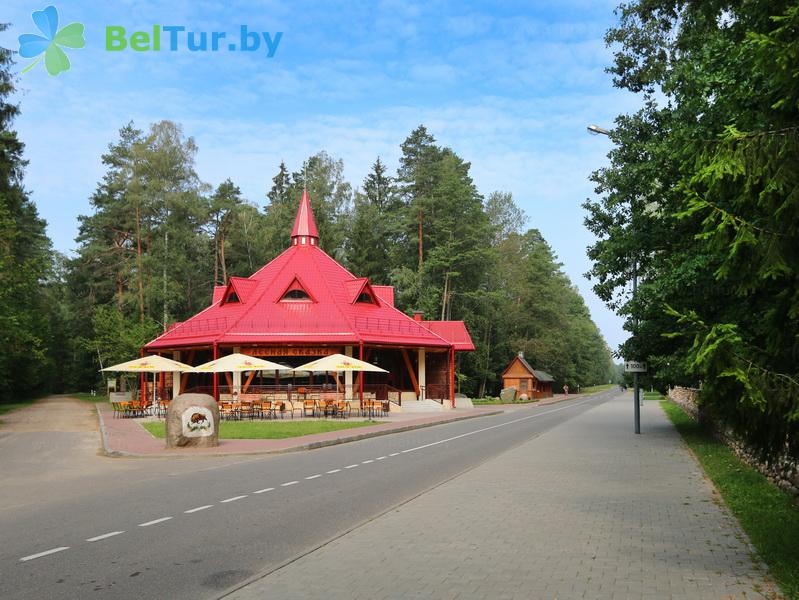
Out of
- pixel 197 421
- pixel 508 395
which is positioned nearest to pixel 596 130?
pixel 197 421

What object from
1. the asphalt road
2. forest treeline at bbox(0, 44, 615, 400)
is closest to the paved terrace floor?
the asphalt road

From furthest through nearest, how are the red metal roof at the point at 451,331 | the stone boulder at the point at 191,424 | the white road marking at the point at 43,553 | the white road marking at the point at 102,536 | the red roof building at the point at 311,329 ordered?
1. the red metal roof at the point at 451,331
2. the red roof building at the point at 311,329
3. the stone boulder at the point at 191,424
4. the white road marking at the point at 102,536
5. the white road marking at the point at 43,553

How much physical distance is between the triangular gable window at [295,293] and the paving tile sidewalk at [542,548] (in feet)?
93.0

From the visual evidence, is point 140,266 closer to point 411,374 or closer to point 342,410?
point 411,374

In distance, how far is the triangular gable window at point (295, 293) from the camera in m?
40.2

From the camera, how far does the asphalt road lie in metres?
6.54

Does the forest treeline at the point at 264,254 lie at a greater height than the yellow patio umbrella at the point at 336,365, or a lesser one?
greater

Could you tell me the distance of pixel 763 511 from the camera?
9297 millimetres

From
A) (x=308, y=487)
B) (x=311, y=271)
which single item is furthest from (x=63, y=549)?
(x=311, y=271)

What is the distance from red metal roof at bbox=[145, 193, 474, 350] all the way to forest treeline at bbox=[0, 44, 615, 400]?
13.9 m

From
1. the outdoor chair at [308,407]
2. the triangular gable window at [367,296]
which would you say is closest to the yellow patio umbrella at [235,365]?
the outdoor chair at [308,407]

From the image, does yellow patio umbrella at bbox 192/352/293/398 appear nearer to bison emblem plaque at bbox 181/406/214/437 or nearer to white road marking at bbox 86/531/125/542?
bison emblem plaque at bbox 181/406/214/437

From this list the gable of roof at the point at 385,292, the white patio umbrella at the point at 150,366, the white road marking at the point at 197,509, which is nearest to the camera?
the white road marking at the point at 197,509

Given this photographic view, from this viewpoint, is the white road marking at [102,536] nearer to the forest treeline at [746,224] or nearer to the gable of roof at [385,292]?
the forest treeline at [746,224]
